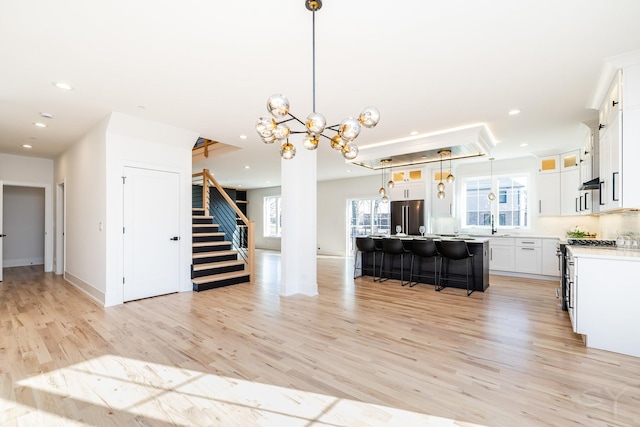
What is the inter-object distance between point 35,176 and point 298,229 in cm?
661

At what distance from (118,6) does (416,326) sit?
4033 mm

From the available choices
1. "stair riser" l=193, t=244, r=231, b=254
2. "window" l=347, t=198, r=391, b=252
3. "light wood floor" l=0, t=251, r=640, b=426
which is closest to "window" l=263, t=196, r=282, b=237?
"window" l=347, t=198, r=391, b=252

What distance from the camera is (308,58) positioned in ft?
9.55

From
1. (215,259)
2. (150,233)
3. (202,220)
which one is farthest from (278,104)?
(202,220)

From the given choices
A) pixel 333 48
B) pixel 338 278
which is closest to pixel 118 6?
pixel 333 48

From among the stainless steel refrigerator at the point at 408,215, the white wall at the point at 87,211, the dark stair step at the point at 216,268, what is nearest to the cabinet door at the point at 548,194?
the stainless steel refrigerator at the point at 408,215

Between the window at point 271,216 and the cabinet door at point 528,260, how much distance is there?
878 cm

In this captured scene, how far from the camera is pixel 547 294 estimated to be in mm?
5074

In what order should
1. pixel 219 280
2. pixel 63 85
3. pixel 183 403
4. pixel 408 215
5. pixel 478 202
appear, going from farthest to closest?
pixel 408 215 → pixel 478 202 → pixel 219 280 → pixel 63 85 → pixel 183 403

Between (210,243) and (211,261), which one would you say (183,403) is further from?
(210,243)

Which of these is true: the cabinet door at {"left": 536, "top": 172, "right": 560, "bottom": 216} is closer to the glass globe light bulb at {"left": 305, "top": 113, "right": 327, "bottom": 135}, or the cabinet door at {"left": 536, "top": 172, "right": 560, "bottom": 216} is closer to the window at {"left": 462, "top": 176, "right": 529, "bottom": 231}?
the window at {"left": 462, "top": 176, "right": 529, "bottom": 231}

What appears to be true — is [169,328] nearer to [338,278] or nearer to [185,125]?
[185,125]

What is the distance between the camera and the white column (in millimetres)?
5176

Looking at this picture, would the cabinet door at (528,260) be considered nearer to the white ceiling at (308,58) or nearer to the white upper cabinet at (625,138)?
the white ceiling at (308,58)
